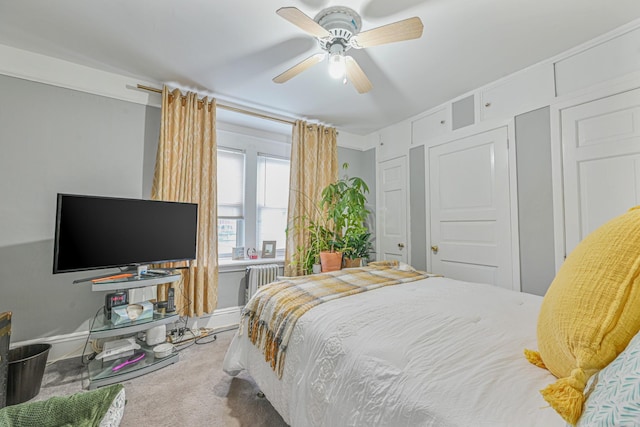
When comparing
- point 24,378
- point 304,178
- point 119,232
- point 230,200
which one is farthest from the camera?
point 304,178

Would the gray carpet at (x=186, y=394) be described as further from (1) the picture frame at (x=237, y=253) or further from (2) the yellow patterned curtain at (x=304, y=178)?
(2) the yellow patterned curtain at (x=304, y=178)

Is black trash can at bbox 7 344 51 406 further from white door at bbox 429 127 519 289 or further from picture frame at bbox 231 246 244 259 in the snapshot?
white door at bbox 429 127 519 289

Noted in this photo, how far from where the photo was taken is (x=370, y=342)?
3.43 feet

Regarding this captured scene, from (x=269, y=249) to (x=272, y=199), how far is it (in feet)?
2.33

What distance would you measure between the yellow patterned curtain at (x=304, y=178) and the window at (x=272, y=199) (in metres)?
0.34

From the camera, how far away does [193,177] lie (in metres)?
2.83

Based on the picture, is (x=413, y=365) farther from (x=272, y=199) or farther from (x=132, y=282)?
(x=272, y=199)

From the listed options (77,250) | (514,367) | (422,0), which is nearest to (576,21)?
(422,0)

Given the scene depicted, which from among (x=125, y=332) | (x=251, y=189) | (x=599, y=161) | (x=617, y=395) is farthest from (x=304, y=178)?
(x=617, y=395)

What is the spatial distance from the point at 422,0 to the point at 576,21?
116 centimetres

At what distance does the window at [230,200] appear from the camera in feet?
11.2

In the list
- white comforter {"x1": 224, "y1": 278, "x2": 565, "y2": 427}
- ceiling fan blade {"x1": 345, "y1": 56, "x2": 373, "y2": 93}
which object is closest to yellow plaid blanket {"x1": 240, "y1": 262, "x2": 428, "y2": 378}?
white comforter {"x1": 224, "y1": 278, "x2": 565, "y2": 427}

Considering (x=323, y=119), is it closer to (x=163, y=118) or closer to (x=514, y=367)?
(x=163, y=118)

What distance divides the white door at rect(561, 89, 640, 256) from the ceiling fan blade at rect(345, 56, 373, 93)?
5.48ft
